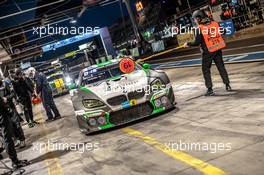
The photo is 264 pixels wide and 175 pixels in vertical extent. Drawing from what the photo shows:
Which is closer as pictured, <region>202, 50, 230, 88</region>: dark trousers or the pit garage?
the pit garage

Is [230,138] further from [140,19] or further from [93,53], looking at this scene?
[140,19]

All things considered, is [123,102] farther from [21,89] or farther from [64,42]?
[64,42]

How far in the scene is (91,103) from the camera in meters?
7.68

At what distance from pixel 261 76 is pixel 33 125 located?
7.79m

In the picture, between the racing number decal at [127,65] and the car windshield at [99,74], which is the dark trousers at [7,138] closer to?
the car windshield at [99,74]

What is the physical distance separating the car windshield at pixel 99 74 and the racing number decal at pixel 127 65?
0.31ft

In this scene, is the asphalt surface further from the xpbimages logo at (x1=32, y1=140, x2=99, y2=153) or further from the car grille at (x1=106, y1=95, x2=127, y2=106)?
the car grille at (x1=106, y1=95, x2=127, y2=106)

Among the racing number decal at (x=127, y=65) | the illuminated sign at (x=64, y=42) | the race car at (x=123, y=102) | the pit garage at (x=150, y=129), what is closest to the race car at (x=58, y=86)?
the illuminated sign at (x=64, y=42)

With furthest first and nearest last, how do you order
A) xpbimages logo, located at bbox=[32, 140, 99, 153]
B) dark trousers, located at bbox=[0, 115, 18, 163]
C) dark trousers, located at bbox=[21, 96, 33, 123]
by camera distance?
dark trousers, located at bbox=[21, 96, 33, 123]
xpbimages logo, located at bbox=[32, 140, 99, 153]
dark trousers, located at bbox=[0, 115, 18, 163]

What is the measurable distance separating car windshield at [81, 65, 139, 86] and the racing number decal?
96 millimetres

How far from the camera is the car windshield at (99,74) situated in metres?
9.03

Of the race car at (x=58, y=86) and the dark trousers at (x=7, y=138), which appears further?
the race car at (x=58, y=86)

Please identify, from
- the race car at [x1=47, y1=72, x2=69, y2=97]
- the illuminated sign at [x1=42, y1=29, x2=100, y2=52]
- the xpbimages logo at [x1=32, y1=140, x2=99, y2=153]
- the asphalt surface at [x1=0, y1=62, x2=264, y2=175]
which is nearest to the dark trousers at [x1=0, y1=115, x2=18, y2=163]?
the asphalt surface at [x1=0, y1=62, x2=264, y2=175]

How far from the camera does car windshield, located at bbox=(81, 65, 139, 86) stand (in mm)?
9032
